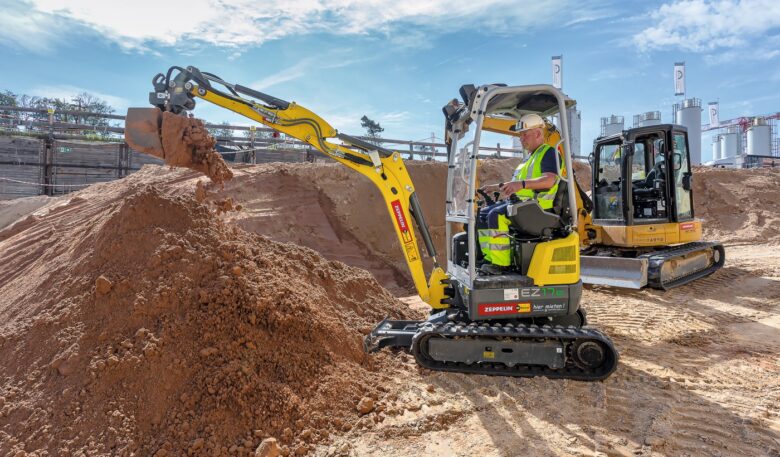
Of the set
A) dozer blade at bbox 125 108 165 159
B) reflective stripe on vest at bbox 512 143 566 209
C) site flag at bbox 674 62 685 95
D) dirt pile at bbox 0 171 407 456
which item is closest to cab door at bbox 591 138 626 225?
reflective stripe on vest at bbox 512 143 566 209

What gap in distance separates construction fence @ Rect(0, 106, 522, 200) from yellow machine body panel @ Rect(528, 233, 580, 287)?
36.9 ft

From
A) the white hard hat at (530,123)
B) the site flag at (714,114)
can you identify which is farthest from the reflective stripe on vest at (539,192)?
the site flag at (714,114)

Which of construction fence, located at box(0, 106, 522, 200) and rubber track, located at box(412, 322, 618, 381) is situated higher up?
construction fence, located at box(0, 106, 522, 200)

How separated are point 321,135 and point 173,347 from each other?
2676mm

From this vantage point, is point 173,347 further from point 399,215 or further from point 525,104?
point 525,104

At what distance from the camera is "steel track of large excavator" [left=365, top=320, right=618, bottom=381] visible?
13.4 feet

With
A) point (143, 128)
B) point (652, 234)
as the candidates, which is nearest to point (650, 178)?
point (652, 234)

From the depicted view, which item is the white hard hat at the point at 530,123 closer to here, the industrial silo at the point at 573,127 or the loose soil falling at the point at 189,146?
the industrial silo at the point at 573,127

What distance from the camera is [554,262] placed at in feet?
14.1

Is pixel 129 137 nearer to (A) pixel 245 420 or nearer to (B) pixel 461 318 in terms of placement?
(A) pixel 245 420

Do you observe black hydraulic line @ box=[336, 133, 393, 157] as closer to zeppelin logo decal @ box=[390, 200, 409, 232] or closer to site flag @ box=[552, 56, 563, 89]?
zeppelin logo decal @ box=[390, 200, 409, 232]

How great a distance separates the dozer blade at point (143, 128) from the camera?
16.5ft

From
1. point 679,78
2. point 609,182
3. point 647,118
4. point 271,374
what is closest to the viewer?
point 271,374

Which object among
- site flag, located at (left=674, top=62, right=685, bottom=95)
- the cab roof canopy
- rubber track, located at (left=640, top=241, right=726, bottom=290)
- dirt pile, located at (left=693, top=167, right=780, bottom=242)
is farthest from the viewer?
site flag, located at (left=674, top=62, right=685, bottom=95)
